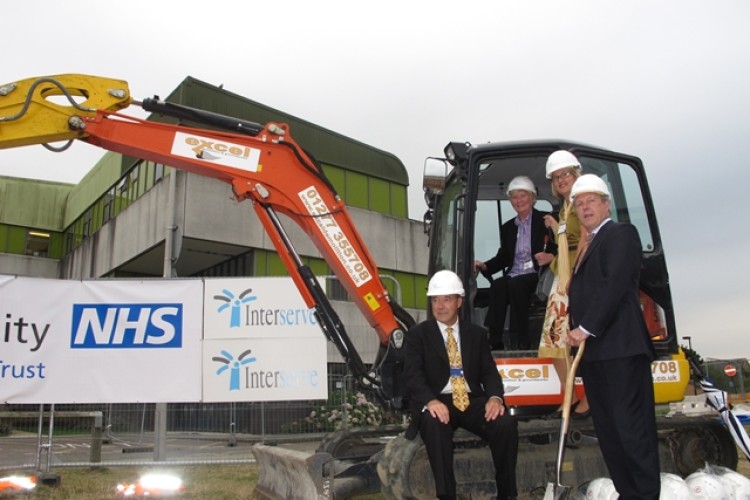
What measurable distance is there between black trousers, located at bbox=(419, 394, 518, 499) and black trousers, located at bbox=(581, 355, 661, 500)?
58 cm

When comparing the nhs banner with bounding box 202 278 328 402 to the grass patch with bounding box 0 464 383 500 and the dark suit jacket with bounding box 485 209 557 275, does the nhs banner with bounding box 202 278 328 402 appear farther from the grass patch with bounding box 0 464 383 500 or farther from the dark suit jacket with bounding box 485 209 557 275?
the dark suit jacket with bounding box 485 209 557 275

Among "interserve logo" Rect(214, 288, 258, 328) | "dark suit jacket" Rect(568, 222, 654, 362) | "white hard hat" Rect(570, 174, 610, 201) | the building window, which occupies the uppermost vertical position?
the building window

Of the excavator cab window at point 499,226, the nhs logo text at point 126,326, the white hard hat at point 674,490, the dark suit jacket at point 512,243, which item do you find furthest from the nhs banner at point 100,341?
the white hard hat at point 674,490

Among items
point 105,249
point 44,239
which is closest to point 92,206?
point 105,249

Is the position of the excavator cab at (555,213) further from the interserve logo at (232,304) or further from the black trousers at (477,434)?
the interserve logo at (232,304)

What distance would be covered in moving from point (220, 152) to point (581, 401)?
3515 millimetres

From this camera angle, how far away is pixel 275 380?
28.8 ft

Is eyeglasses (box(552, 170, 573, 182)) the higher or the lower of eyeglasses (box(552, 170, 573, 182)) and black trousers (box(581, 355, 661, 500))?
the higher

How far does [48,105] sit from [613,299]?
4.46 m

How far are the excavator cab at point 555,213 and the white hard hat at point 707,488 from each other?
69 cm

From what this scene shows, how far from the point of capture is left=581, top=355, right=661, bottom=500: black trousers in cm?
333

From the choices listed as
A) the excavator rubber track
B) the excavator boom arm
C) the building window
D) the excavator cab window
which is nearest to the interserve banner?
the excavator rubber track

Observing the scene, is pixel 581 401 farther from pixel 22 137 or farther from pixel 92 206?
pixel 92 206

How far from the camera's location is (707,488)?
13.0 feet
